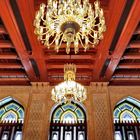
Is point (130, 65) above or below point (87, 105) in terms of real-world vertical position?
above

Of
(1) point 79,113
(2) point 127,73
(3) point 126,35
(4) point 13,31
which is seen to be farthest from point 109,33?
(1) point 79,113

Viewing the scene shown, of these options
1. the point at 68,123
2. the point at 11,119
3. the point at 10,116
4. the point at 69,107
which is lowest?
the point at 68,123

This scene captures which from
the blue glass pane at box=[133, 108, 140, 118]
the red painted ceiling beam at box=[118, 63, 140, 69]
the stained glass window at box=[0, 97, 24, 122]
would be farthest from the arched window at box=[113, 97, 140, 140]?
the stained glass window at box=[0, 97, 24, 122]

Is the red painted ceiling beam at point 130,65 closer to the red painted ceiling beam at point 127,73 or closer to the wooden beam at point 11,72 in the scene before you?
the red painted ceiling beam at point 127,73

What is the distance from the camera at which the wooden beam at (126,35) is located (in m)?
4.99

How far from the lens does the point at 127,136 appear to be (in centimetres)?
816

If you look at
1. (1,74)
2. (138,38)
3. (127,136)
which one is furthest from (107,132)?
(1,74)

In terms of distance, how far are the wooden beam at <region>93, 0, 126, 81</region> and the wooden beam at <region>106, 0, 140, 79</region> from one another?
26 centimetres

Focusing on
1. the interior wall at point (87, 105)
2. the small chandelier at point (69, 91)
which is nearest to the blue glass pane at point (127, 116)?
the interior wall at point (87, 105)

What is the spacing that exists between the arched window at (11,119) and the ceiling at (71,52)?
0.89 meters

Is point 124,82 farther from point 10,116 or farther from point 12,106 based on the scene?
point 10,116

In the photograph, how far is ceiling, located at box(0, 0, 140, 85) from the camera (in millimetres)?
5078

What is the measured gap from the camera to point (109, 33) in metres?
5.84

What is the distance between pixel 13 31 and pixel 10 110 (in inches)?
169
